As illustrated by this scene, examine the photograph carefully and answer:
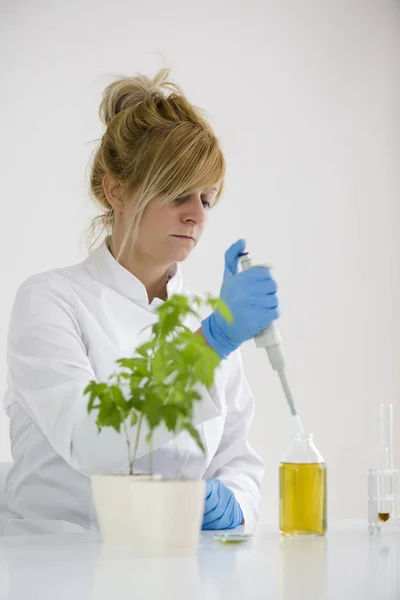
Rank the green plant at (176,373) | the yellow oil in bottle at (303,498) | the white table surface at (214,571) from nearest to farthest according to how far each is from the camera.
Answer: the white table surface at (214,571) < the green plant at (176,373) < the yellow oil in bottle at (303,498)

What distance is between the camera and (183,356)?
95cm

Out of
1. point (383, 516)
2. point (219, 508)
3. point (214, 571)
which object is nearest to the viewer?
point (214, 571)

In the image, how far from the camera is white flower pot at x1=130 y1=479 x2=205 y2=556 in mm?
952

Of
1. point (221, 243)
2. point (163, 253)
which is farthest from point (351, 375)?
point (163, 253)

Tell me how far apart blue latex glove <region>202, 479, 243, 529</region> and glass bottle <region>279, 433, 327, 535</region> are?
0.23 metres

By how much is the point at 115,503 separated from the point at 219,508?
1.38 feet

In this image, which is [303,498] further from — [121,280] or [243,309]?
[121,280]

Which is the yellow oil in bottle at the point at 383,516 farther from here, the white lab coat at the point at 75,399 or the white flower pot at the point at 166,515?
the white flower pot at the point at 166,515

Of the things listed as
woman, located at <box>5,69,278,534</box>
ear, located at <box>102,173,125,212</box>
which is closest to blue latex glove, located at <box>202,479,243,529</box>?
woman, located at <box>5,69,278,534</box>

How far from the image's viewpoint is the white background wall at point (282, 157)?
10.6ft

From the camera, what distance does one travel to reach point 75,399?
1.37 m

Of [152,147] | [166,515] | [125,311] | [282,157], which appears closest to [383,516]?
[166,515]

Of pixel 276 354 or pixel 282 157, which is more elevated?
pixel 282 157

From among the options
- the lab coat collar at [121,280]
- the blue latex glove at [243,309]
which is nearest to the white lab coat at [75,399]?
the lab coat collar at [121,280]
